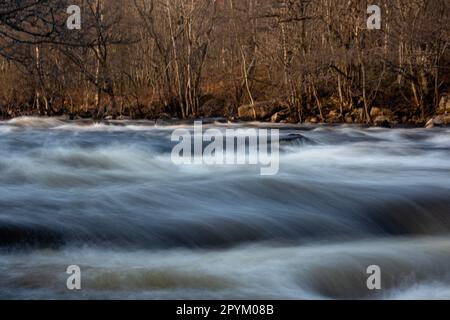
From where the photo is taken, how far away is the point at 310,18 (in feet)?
71.8

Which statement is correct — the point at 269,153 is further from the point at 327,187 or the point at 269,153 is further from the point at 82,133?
the point at 82,133

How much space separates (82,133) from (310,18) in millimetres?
9892

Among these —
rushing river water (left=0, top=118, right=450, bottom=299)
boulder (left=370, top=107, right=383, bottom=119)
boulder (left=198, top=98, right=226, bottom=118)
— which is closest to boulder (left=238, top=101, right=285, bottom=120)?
boulder (left=198, top=98, right=226, bottom=118)

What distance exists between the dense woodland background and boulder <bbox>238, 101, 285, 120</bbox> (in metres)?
0.05

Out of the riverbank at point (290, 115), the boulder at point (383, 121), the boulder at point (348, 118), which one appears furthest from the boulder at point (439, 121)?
the boulder at point (348, 118)

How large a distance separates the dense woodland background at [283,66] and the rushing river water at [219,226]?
6.39 meters

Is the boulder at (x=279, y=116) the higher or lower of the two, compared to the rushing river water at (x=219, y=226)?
higher

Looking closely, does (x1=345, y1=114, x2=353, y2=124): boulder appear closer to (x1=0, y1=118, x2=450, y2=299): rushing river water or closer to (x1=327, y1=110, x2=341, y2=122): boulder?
(x1=327, y1=110, x2=341, y2=122): boulder

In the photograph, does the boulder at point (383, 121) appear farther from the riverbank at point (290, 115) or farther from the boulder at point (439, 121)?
the boulder at point (439, 121)

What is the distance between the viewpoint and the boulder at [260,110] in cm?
2306

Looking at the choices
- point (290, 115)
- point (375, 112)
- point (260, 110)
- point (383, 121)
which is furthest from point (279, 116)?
point (383, 121)

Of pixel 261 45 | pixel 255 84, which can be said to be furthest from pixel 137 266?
pixel 255 84

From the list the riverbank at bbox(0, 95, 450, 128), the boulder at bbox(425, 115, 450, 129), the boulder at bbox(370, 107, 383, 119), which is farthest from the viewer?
the boulder at bbox(370, 107, 383, 119)

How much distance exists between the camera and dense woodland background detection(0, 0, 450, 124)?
20.1 metres
